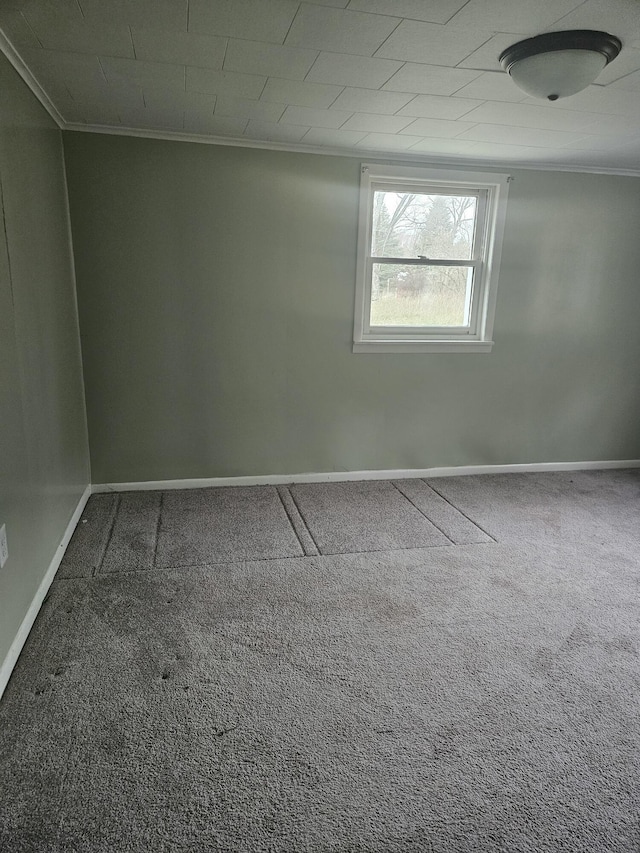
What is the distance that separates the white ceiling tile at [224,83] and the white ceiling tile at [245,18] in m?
0.37

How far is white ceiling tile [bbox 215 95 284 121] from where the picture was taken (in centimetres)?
267

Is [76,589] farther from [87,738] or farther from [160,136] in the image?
[160,136]

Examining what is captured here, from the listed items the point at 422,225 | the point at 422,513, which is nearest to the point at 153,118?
the point at 422,225

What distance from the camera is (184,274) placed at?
137 inches

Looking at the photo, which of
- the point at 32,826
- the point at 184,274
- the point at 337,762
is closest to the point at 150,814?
the point at 32,826

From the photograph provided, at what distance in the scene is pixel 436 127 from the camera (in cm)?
301

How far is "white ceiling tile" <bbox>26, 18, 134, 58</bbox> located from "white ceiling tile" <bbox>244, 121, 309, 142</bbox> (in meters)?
1.01

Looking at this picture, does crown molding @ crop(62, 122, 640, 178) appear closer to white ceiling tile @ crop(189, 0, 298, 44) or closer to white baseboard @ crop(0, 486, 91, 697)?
white ceiling tile @ crop(189, 0, 298, 44)

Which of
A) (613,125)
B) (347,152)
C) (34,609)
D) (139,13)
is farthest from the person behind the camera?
(347,152)

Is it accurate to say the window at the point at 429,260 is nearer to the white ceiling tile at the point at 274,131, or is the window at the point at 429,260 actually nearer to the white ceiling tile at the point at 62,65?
the white ceiling tile at the point at 274,131

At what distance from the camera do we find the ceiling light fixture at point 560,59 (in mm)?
1948

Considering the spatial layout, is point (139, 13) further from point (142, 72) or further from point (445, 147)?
point (445, 147)

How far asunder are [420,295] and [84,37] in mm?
2575

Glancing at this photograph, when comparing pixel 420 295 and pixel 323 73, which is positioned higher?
pixel 323 73
